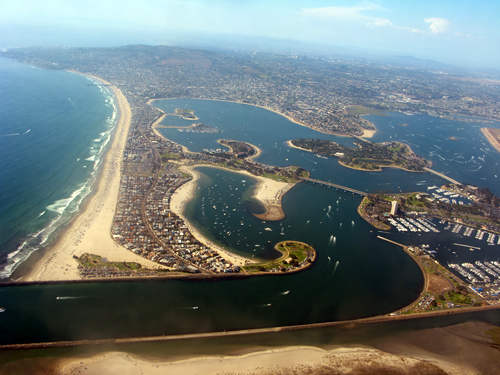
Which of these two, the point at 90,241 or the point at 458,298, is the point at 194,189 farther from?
the point at 458,298

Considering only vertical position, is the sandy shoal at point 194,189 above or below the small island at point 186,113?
below

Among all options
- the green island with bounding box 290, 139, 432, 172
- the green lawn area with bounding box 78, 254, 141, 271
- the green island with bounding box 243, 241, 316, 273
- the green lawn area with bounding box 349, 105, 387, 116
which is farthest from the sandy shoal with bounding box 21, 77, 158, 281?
the green lawn area with bounding box 349, 105, 387, 116

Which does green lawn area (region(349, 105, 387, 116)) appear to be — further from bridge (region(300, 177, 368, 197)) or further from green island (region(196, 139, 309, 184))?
bridge (region(300, 177, 368, 197))

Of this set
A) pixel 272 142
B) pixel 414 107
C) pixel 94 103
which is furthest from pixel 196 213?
pixel 414 107

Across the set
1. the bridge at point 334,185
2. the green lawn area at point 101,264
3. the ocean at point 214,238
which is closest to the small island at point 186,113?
the ocean at point 214,238

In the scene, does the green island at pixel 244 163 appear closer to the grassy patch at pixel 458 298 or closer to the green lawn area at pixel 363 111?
the grassy patch at pixel 458 298

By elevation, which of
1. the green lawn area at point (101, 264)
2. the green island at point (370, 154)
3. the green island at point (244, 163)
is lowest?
the green lawn area at point (101, 264)
